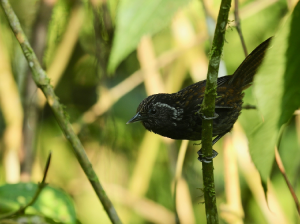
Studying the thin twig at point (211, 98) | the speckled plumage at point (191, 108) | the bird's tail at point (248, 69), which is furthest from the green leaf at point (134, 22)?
the speckled plumage at point (191, 108)

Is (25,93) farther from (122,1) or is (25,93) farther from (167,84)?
(122,1)

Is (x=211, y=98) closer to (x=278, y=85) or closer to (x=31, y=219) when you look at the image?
(x=278, y=85)

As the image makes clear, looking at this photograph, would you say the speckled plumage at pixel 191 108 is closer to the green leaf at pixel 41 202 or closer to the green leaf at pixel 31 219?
the green leaf at pixel 41 202

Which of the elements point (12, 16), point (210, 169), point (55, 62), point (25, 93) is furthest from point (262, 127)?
point (55, 62)

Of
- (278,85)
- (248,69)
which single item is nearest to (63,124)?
(278,85)

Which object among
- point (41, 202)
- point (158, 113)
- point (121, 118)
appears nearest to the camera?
point (41, 202)

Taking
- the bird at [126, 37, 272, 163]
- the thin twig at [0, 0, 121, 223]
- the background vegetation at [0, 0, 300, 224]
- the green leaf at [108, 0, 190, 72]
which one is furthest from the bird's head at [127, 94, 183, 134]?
the green leaf at [108, 0, 190, 72]

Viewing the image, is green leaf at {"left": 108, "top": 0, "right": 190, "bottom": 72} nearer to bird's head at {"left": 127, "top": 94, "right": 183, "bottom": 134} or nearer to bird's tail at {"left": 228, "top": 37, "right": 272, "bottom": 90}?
bird's tail at {"left": 228, "top": 37, "right": 272, "bottom": 90}
